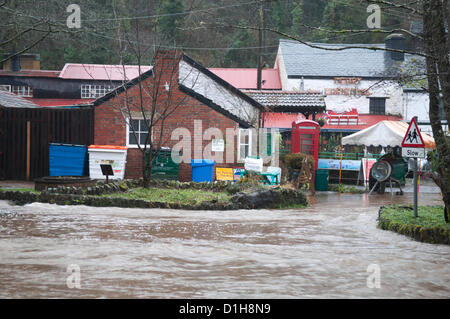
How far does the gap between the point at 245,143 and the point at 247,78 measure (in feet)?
59.5

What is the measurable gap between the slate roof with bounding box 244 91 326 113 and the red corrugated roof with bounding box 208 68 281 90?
44.3ft

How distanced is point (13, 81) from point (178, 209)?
26618 millimetres

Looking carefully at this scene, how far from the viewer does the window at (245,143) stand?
22136mm

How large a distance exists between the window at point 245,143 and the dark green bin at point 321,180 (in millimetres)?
2920

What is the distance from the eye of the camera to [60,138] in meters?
20.3

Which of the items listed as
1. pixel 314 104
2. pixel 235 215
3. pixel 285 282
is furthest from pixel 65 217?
pixel 314 104

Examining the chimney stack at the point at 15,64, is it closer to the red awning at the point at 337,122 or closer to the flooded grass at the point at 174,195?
the red awning at the point at 337,122

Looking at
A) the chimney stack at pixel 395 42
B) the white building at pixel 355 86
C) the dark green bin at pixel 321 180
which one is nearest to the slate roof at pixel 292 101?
the dark green bin at pixel 321 180

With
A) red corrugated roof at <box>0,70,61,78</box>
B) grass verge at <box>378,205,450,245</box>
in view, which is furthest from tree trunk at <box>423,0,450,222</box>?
red corrugated roof at <box>0,70,61,78</box>

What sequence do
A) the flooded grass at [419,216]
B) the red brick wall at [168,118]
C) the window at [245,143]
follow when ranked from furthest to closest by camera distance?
the window at [245,143]
the red brick wall at [168,118]
the flooded grass at [419,216]

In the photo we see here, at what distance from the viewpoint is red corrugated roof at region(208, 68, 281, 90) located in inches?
1534

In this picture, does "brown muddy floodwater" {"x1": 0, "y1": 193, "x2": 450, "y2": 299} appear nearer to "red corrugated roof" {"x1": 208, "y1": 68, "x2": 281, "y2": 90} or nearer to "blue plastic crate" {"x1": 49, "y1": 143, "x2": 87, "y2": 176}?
"blue plastic crate" {"x1": 49, "y1": 143, "x2": 87, "y2": 176}

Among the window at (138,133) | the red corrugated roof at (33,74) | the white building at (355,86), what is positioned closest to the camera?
the window at (138,133)

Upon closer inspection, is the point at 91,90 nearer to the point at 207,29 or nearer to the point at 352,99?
the point at 207,29
